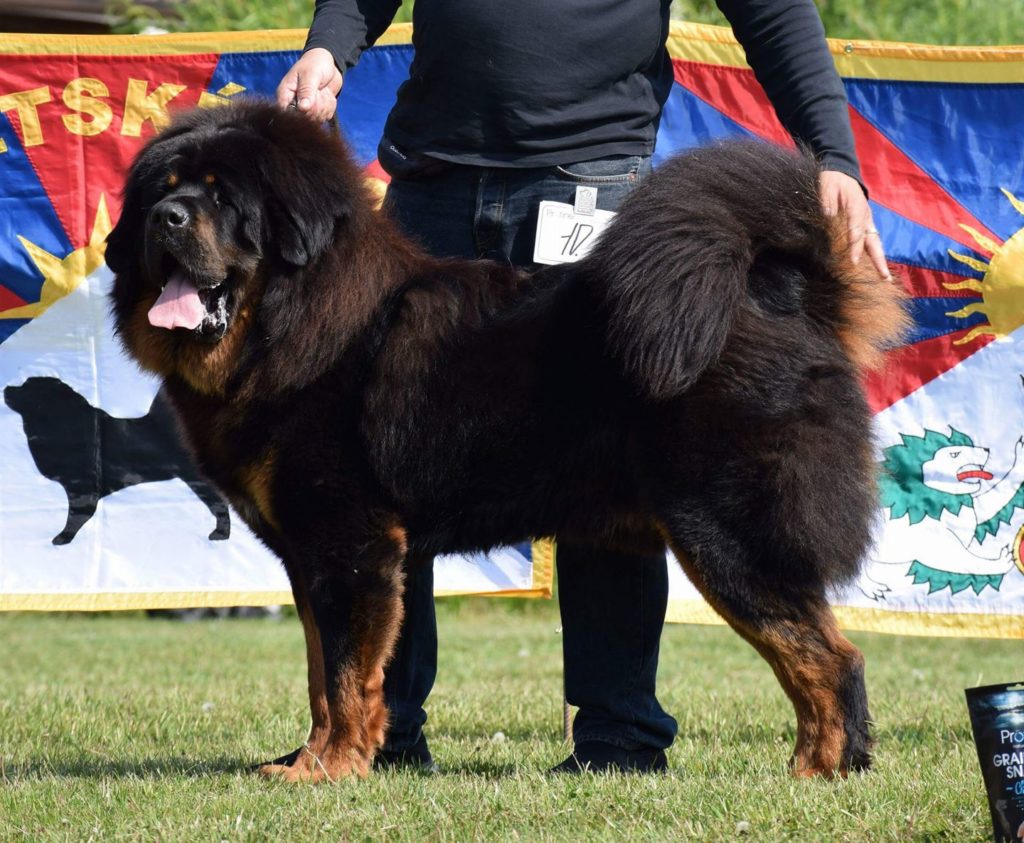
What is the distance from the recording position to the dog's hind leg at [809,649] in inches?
131

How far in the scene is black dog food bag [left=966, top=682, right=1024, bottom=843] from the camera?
7.99 ft

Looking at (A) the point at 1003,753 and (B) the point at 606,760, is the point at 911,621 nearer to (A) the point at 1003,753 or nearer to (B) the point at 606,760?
(B) the point at 606,760

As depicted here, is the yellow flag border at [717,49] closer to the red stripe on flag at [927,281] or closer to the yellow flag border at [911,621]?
the red stripe on flag at [927,281]

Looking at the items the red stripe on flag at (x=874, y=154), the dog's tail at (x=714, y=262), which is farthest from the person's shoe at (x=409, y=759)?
the red stripe on flag at (x=874, y=154)

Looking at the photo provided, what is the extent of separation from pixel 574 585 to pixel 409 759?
77 centimetres

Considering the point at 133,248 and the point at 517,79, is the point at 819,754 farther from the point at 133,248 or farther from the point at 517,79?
the point at 133,248

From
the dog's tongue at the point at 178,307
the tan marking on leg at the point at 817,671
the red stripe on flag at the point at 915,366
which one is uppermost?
the dog's tongue at the point at 178,307

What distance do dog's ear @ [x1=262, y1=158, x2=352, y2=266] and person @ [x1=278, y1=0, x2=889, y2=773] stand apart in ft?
0.97

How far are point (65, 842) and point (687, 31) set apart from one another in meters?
4.42

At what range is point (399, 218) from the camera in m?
3.94

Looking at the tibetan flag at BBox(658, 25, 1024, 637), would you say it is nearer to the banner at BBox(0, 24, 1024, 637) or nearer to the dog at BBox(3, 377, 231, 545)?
the banner at BBox(0, 24, 1024, 637)

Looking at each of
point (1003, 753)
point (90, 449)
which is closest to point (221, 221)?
point (1003, 753)

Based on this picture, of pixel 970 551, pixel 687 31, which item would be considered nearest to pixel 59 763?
pixel 970 551

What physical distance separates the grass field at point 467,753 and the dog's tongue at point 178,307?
1296mm
